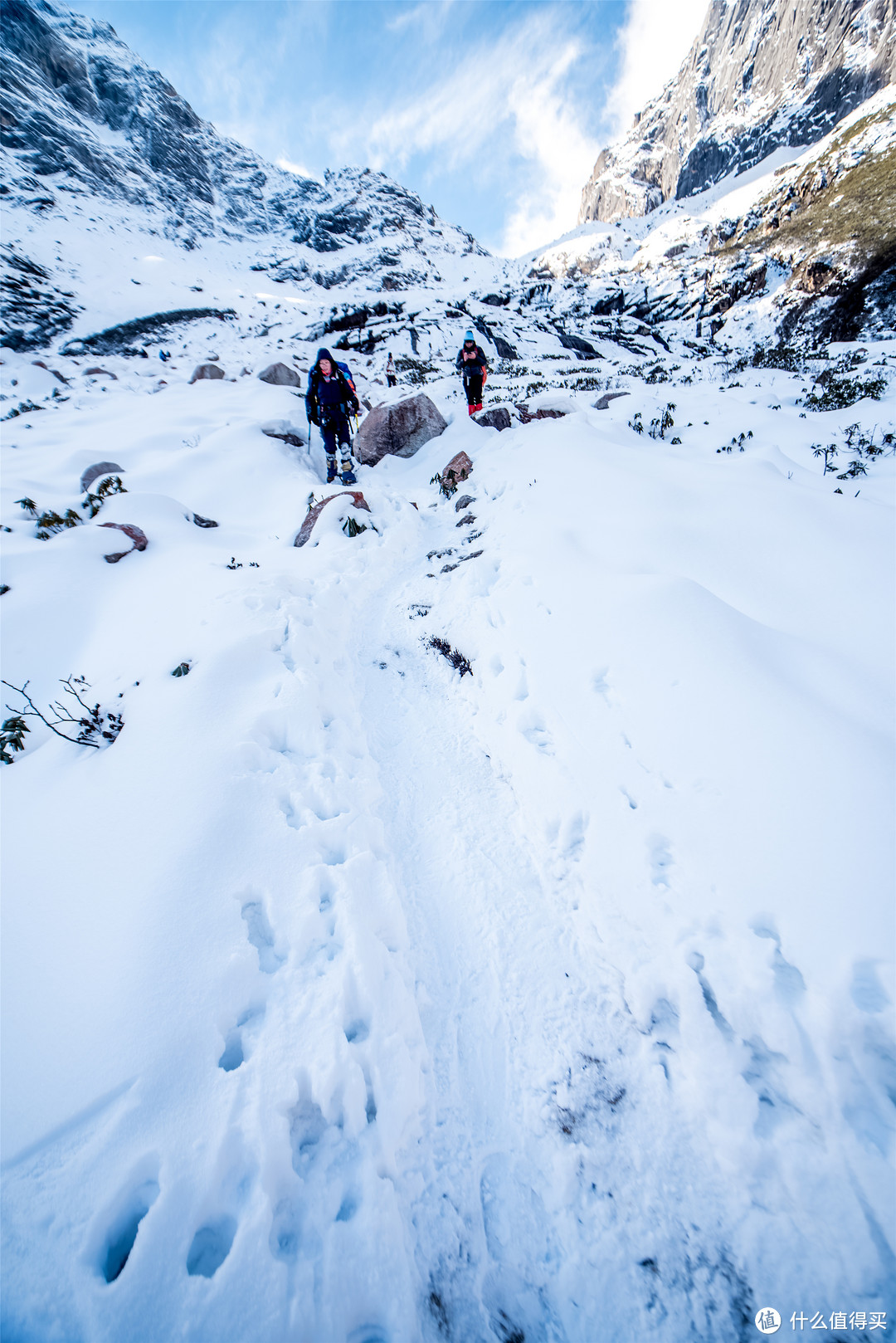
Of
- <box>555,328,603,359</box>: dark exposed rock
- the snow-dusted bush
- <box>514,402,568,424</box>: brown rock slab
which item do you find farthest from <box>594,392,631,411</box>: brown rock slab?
<box>555,328,603,359</box>: dark exposed rock

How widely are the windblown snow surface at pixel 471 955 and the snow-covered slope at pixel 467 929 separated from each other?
0.05 ft

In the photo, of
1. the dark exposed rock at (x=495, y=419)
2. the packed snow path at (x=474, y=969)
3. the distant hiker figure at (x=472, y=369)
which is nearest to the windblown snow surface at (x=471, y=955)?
the packed snow path at (x=474, y=969)

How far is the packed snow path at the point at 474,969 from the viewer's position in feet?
5.35

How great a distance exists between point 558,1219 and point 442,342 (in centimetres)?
2677

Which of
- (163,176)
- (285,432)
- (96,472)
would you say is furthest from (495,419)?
(163,176)

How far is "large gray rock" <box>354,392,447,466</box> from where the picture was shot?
1063cm

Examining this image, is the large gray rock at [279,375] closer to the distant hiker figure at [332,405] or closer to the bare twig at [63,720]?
the distant hiker figure at [332,405]

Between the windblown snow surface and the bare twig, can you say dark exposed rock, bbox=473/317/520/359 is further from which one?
the bare twig

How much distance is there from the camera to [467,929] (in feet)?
8.95

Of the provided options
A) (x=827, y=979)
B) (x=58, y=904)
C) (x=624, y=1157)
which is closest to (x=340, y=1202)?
(x=624, y=1157)

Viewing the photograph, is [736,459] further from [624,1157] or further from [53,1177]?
[53,1177]

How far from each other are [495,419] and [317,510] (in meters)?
5.49

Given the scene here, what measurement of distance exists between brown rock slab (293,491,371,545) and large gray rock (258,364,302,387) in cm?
1088

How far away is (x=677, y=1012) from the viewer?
2.23m
